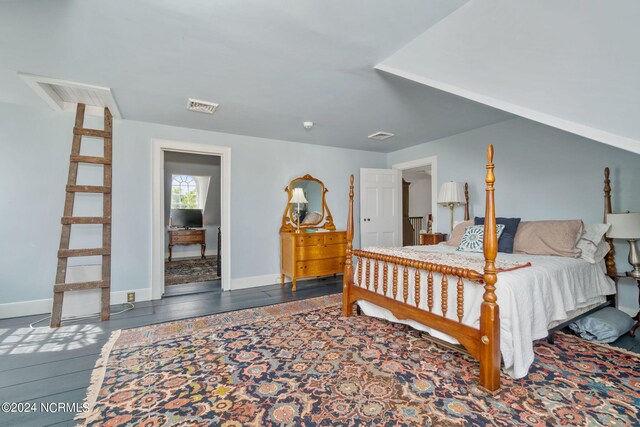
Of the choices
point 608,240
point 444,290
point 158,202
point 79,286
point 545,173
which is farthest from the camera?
point 158,202

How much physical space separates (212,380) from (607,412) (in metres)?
2.31

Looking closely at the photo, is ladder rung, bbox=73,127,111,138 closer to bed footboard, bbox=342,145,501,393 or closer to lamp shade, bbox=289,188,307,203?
lamp shade, bbox=289,188,307,203

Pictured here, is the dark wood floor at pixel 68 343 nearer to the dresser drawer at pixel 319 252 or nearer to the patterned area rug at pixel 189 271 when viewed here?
the dresser drawer at pixel 319 252

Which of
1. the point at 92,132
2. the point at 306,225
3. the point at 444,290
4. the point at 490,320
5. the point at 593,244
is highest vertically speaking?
the point at 92,132

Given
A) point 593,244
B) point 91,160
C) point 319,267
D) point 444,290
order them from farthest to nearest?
point 319,267
point 91,160
point 593,244
point 444,290

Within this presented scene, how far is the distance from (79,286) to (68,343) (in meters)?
0.73

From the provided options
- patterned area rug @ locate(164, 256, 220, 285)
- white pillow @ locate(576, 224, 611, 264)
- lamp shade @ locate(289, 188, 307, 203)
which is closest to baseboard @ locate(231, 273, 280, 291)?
patterned area rug @ locate(164, 256, 220, 285)

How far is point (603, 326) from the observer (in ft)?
7.98

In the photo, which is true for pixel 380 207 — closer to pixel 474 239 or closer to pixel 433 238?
pixel 433 238

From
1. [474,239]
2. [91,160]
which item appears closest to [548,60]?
[474,239]

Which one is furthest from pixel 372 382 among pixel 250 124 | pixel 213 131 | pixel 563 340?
pixel 213 131

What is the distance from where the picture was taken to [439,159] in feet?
15.0

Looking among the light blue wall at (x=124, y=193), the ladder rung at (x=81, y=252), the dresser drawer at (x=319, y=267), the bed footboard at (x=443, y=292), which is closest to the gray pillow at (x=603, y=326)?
the bed footboard at (x=443, y=292)

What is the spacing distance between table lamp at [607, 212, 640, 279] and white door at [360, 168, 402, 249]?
9.55ft
